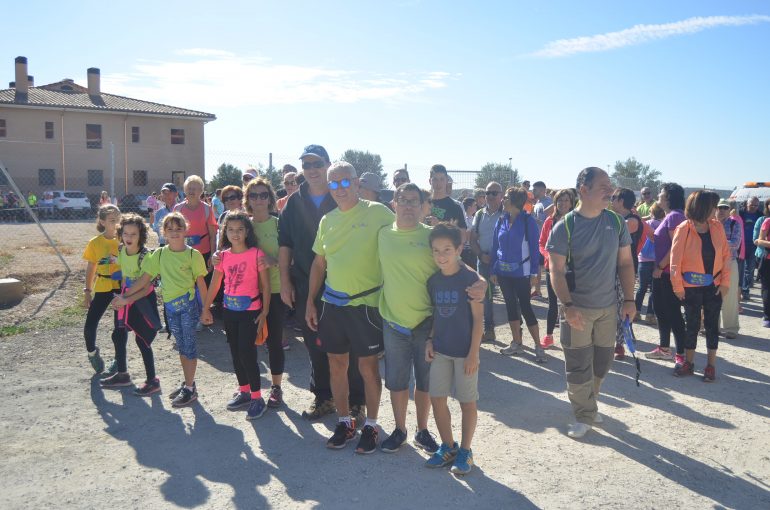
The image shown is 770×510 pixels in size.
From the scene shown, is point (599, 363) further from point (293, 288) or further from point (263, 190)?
point (263, 190)

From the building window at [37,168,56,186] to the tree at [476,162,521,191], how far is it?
26978 mm

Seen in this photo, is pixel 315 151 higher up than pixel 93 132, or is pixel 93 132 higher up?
pixel 93 132

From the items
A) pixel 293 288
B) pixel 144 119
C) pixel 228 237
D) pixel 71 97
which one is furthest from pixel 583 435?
pixel 71 97

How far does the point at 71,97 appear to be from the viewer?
39.8m

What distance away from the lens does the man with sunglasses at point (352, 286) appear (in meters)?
4.06

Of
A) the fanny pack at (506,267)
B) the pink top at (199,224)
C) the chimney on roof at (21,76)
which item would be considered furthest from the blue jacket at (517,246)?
the chimney on roof at (21,76)

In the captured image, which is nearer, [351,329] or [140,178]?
[351,329]

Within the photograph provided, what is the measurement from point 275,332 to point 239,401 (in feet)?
2.13

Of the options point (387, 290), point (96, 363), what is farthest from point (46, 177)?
A: point (387, 290)

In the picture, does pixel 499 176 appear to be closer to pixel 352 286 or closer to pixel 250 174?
pixel 250 174

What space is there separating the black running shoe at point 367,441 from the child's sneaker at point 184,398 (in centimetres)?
174

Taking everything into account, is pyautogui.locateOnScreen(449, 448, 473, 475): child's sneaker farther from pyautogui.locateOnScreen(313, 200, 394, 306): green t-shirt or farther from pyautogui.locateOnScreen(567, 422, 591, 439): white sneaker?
pyautogui.locateOnScreen(313, 200, 394, 306): green t-shirt

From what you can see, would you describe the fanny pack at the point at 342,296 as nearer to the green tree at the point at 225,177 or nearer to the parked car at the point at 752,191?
the parked car at the point at 752,191

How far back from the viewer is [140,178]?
3644 cm
